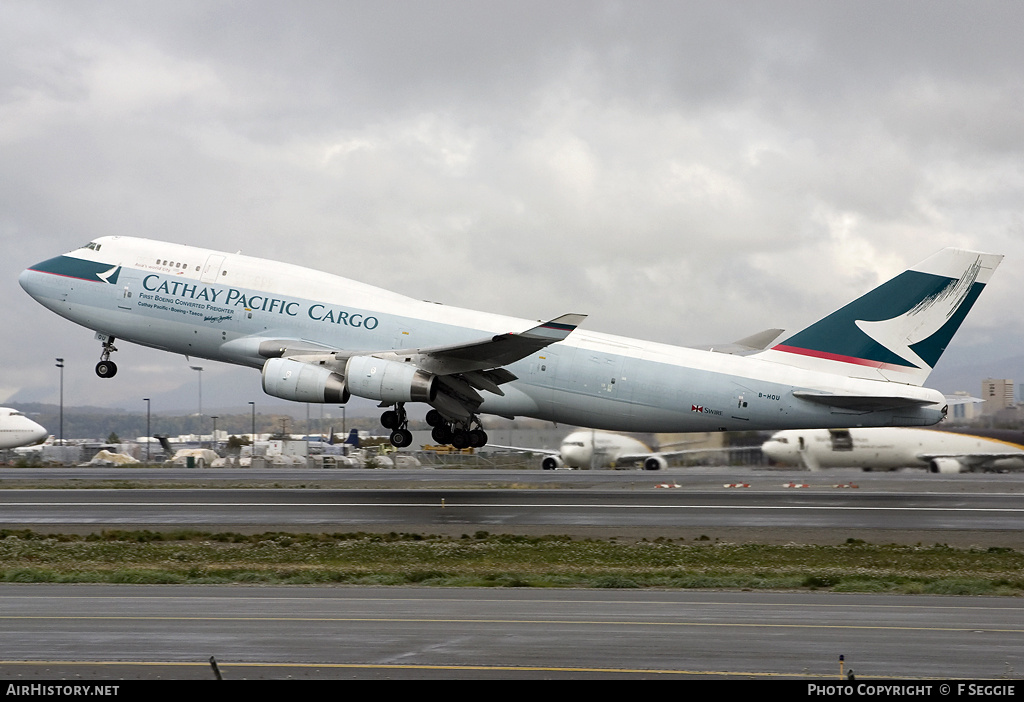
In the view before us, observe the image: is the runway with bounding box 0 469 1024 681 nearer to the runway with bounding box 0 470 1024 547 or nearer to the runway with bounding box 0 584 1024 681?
the runway with bounding box 0 584 1024 681

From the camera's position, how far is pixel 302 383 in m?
37.9

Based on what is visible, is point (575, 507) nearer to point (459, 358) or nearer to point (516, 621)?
point (459, 358)

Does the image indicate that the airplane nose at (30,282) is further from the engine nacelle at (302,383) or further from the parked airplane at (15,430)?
the parked airplane at (15,430)

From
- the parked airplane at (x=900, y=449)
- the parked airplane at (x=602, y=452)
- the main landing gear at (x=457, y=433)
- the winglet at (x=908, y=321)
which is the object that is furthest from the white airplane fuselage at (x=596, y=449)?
the winglet at (x=908, y=321)

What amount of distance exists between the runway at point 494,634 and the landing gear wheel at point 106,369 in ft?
79.4

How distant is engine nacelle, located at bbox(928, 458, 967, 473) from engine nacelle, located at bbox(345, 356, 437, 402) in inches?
1564

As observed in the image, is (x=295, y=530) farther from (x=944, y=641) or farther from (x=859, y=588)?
(x=944, y=641)

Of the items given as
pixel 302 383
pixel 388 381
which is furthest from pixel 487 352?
pixel 302 383

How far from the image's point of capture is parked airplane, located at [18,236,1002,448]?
125ft

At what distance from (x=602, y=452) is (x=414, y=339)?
1102 inches

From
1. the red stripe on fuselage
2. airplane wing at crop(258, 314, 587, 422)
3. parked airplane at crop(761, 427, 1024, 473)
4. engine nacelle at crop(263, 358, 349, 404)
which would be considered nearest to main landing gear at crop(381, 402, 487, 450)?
airplane wing at crop(258, 314, 587, 422)

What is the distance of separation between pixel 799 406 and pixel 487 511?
13.0 m

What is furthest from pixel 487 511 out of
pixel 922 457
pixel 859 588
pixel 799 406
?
pixel 922 457

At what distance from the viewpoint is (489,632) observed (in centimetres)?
1502
